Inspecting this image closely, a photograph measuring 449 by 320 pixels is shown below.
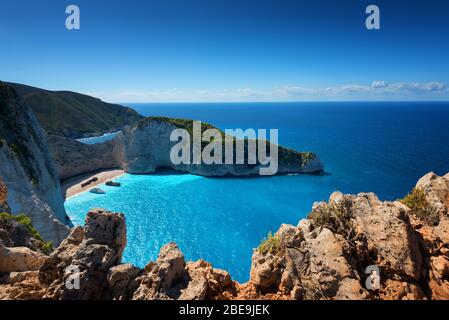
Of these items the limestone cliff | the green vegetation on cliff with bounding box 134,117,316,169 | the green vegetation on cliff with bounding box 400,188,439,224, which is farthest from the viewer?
the green vegetation on cliff with bounding box 134,117,316,169

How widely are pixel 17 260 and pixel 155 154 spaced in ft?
207

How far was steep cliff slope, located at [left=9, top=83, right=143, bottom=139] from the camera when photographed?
411 feet

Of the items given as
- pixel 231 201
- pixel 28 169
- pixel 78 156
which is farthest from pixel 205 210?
pixel 78 156

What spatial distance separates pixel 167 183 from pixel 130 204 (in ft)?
46.3

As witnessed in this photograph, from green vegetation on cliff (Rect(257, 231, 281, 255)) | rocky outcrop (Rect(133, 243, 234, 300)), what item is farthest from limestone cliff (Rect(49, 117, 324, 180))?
rocky outcrop (Rect(133, 243, 234, 300))

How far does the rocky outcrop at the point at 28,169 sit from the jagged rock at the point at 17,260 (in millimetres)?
17160

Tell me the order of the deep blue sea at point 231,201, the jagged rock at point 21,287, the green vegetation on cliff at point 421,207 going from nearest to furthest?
1. the jagged rock at point 21,287
2. the green vegetation on cliff at point 421,207
3. the deep blue sea at point 231,201

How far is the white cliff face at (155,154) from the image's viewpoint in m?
69.2

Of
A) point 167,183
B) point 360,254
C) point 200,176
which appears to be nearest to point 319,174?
point 200,176

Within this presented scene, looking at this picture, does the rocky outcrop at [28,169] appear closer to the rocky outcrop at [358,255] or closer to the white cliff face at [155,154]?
the rocky outcrop at [358,255]

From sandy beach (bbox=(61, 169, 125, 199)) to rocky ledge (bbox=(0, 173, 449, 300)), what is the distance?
2018 inches

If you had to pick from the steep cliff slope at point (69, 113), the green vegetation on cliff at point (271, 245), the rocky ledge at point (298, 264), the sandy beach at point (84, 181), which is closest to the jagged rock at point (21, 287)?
the rocky ledge at point (298, 264)

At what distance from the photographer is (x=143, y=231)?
38250 millimetres

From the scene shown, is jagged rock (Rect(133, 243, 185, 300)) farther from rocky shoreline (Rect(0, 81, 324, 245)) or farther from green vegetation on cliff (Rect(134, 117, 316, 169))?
green vegetation on cliff (Rect(134, 117, 316, 169))
